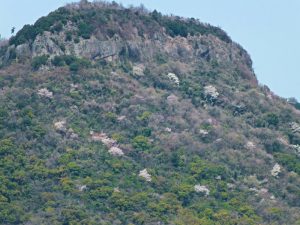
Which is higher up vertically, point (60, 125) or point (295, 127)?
point (295, 127)

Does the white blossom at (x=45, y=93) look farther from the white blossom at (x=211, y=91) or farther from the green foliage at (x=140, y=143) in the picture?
the white blossom at (x=211, y=91)

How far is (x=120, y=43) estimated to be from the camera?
13000 centimetres

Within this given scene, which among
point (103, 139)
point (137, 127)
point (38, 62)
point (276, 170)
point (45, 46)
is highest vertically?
point (45, 46)

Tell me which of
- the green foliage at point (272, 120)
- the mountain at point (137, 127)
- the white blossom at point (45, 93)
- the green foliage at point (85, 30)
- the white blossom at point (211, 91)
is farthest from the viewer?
the green foliage at point (85, 30)

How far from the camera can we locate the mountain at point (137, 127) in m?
108

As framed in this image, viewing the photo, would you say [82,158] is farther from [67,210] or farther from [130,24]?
[130,24]

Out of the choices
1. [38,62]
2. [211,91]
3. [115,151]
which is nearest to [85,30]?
[38,62]

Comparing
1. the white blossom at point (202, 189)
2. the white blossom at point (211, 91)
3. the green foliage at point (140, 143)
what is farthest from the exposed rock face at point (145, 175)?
the white blossom at point (211, 91)

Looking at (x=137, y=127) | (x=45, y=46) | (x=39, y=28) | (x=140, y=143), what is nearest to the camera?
(x=140, y=143)

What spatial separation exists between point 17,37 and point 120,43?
29.1ft

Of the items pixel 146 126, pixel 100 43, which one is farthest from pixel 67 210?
pixel 100 43

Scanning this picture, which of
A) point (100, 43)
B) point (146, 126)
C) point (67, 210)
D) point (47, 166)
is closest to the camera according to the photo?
point (67, 210)

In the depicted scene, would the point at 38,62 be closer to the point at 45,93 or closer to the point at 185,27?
the point at 45,93

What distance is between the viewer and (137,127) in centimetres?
11938
